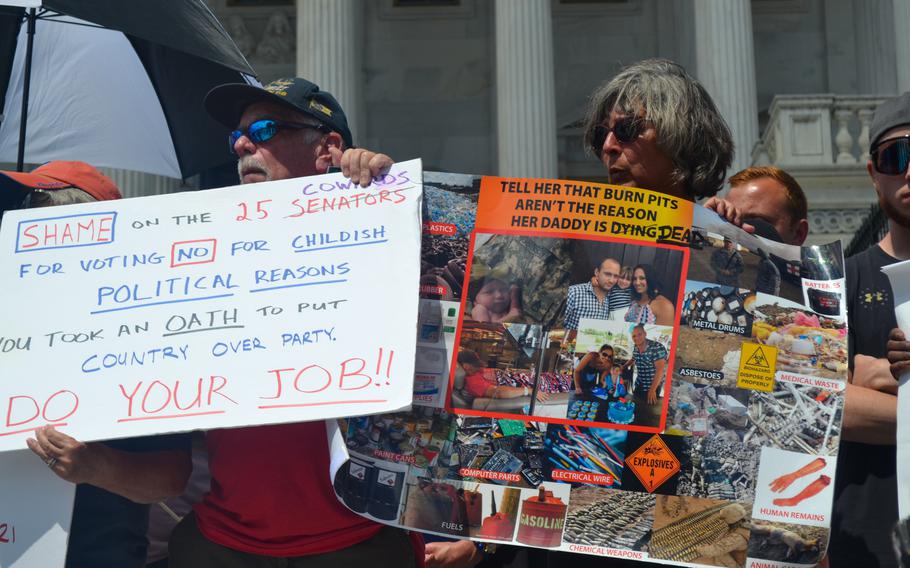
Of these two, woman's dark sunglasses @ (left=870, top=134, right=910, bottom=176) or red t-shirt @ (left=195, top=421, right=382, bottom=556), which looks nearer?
red t-shirt @ (left=195, top=421, right=382, bottom=556)

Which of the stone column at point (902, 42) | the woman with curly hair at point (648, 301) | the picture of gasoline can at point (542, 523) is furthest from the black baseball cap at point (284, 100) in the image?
the stone column at point (902, 42)

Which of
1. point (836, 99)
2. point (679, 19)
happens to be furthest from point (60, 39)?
point (679, 19)

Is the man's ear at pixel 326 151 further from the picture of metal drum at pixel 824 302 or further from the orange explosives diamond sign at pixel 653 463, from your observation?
the picture of metal drum at pixel 824 302

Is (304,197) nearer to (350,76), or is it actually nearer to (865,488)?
(865,488)

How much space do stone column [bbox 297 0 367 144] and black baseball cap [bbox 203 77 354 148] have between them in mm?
19857

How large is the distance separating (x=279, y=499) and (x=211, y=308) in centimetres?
63

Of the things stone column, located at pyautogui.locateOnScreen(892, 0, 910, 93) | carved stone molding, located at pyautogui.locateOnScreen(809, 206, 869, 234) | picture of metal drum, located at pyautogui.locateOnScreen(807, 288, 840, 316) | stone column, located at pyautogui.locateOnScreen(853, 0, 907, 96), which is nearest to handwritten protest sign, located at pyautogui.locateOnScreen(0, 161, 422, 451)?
picture of metal drum, located at pyautogui.locateOnScreen(807, 288, 840, 316)

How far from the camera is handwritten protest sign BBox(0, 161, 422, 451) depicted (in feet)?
13.3

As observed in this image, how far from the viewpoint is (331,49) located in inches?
974

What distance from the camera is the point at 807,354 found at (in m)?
4.12

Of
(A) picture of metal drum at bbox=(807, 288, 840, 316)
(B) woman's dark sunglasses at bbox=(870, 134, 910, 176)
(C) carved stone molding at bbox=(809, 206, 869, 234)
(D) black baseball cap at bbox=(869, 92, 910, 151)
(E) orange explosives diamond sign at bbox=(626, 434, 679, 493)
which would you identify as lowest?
(E) orange explosives diamond sign at bbox=(626, 434, 679, 493)

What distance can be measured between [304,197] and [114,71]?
9.32 ft

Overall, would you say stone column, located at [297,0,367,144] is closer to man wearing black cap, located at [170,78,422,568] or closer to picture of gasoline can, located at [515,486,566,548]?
man wearing black cap, located at [170,78,422,568]

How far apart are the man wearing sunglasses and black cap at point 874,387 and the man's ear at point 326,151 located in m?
1.83
